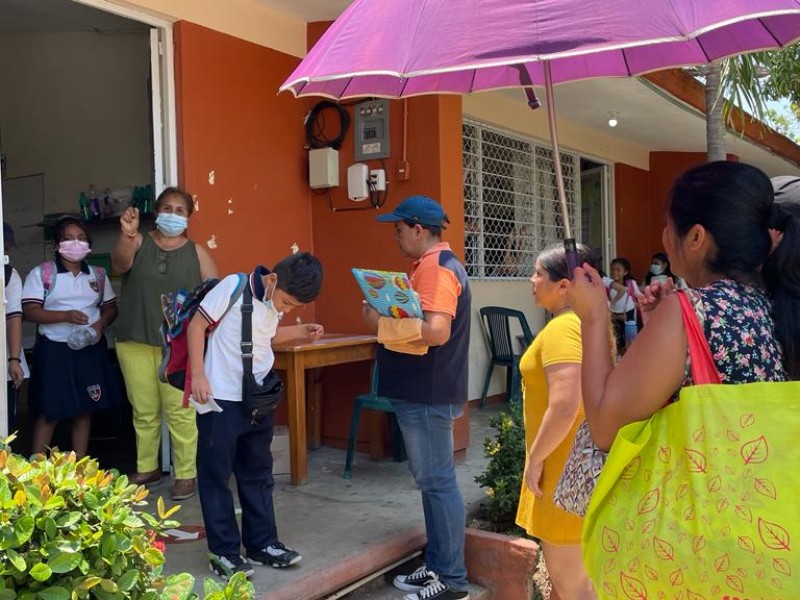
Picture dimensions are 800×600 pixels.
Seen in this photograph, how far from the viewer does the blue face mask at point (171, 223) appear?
405 cm

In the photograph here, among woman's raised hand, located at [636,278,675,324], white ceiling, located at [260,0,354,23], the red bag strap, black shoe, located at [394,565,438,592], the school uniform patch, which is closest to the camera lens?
the red bag strap

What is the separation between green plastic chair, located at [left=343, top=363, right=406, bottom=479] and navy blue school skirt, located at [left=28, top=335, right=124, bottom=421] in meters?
1.52

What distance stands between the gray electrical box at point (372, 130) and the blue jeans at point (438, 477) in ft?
7.84

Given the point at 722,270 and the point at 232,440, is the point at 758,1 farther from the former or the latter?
the point at 232,440

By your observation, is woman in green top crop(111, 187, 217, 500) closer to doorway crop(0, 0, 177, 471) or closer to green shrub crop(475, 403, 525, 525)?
doorway crop(0, 0, 177, 471)

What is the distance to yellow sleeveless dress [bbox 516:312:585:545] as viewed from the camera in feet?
7.77

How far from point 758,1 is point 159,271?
3390 mm

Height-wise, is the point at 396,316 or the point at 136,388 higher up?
the point at 396,316

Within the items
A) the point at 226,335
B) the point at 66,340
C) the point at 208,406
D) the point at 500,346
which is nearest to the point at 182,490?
the point at 66,340

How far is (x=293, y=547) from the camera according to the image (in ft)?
11.1

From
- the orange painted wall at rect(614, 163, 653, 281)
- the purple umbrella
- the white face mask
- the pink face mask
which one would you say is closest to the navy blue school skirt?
the pink face mask

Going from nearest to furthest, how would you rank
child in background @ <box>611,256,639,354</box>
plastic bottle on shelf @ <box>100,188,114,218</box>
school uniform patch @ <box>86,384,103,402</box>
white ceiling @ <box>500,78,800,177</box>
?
school uniform patch @ <box>86,384,103,402</box>, plastic bottle on shelf @ <box>100,188,114,218</box>, white ceiling @ <box>500,78,800,177</box>, child in background @ <box>611,256,639,354</box>

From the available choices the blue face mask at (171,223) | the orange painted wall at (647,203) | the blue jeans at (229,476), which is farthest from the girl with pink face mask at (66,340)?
the orange painted wall at (647,203)

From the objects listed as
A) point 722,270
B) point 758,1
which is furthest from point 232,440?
point 758,1
